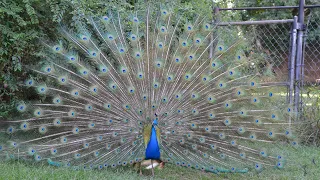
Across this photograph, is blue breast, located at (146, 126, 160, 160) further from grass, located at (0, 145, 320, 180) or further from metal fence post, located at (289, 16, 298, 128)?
metal fence post, located at (289, 16, 298, 128)

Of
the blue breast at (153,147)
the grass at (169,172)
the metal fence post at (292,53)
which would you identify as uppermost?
the metal fence post at (292,53)

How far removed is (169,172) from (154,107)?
86 cm

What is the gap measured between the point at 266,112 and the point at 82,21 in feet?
9.35

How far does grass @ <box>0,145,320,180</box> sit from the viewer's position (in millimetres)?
4160

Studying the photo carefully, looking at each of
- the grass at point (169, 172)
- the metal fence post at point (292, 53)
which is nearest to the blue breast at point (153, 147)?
the grass at point (169, 172)

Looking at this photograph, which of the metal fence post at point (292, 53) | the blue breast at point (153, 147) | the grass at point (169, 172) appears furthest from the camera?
the metal fence post at point (292, 53)

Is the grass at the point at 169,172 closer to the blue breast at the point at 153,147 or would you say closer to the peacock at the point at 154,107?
the peacock at the point at 154,107

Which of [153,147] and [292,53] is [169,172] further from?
[292,53]

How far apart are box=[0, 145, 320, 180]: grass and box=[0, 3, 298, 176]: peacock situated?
0.41ft

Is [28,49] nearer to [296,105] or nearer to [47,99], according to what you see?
[47,99]

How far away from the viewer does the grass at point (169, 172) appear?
4.16 meters

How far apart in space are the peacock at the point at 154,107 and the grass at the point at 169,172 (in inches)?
4.9

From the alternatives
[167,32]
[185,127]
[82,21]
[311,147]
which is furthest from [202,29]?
[311,147]

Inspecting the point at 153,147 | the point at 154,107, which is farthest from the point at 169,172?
the point at 154,107
